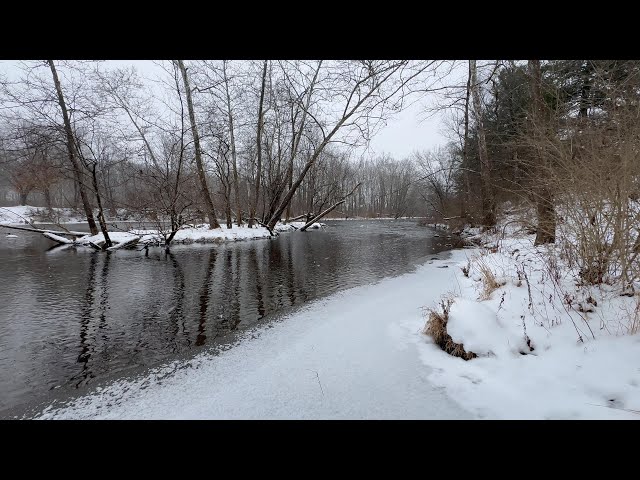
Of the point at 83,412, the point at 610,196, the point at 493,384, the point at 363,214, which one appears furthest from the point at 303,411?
the point at 363,214

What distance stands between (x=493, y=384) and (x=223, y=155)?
20.6 m

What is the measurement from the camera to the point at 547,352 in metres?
3.29

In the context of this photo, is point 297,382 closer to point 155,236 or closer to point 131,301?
point 131,301

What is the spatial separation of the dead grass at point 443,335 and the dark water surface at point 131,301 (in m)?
2.82

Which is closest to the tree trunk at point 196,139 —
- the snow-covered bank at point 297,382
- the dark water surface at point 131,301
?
the dark water surface at point 131,301

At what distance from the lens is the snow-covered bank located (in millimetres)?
2742

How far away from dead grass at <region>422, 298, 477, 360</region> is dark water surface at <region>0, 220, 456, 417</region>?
2.82m

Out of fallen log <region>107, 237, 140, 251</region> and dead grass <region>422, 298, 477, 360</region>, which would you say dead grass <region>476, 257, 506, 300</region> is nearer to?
dead grass <region>422, 298, 477, 360</region>

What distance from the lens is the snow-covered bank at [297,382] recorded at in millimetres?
2742

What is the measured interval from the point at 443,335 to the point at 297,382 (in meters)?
2.11

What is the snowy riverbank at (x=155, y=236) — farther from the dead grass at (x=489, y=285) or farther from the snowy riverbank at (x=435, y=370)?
the dead grass at (x=489, y=285)
